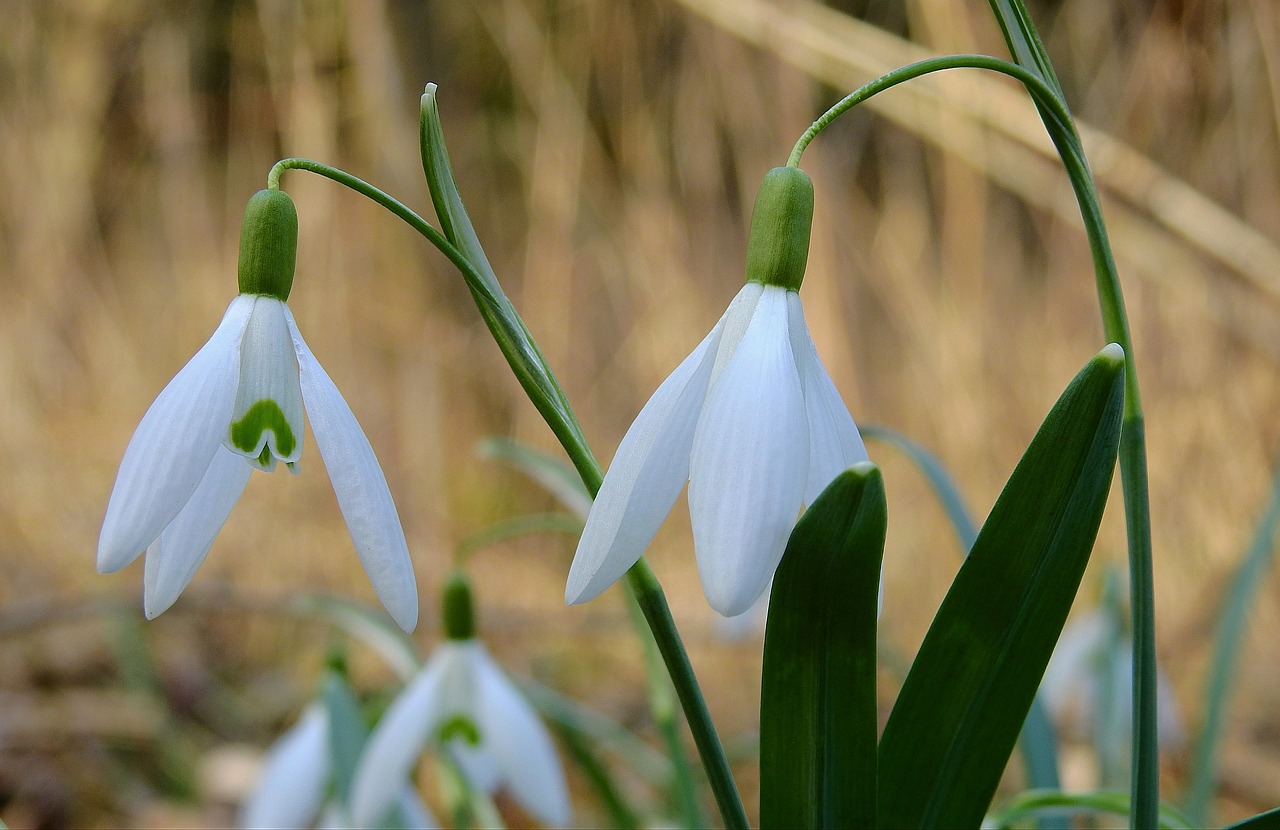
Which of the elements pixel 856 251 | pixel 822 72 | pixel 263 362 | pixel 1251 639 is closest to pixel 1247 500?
pixel 1251 639

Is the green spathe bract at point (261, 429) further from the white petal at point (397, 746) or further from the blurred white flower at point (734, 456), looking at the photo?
the white petal at point (397, 746)

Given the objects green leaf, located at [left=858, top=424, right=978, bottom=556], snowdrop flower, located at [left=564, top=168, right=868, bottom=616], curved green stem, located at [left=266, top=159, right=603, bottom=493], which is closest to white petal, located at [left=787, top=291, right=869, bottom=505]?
snowdrop flower, located at [left=564, top=168, right=868, bottom=616]

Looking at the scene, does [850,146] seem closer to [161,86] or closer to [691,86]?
[691,86]

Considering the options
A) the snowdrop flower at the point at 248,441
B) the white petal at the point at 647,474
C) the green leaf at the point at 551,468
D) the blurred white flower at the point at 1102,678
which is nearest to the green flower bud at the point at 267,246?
the snowdrop flower at the point at 248,441

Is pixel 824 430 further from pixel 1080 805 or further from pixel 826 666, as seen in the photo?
pixel 1080 805

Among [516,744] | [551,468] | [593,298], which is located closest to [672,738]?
[516,744]

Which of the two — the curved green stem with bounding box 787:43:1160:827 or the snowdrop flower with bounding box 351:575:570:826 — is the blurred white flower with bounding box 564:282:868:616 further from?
→ the snowdrop flower with bounding box 351:575:570:826
